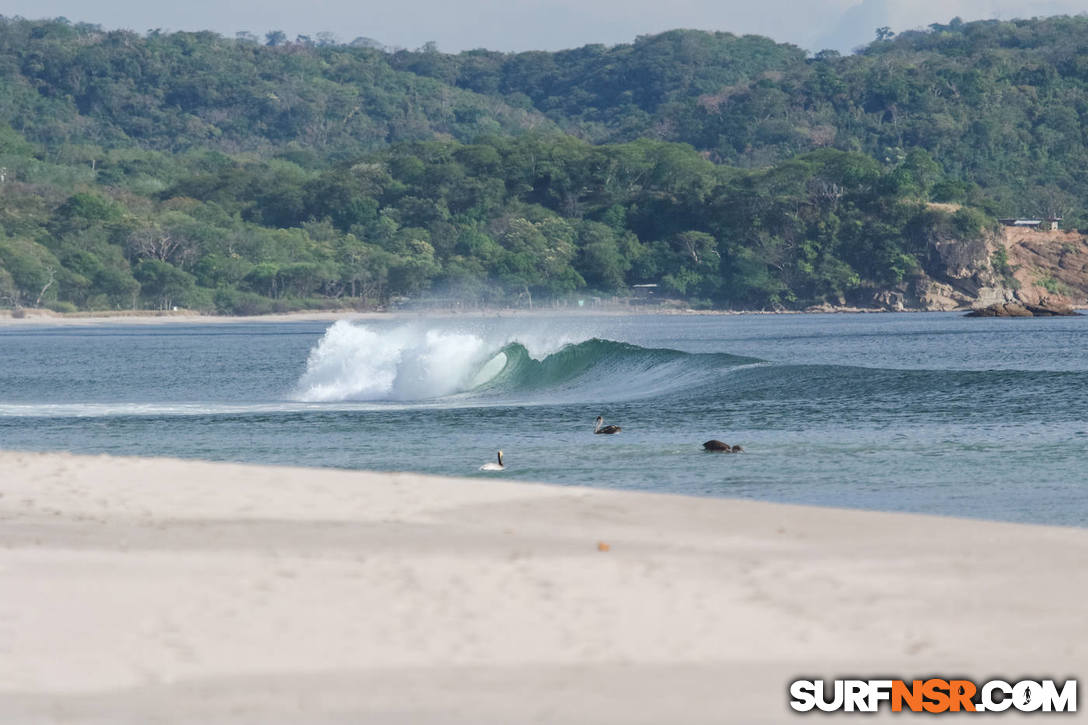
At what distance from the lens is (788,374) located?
39.0m

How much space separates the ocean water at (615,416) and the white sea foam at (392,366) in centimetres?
8

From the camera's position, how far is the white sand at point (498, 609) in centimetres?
781

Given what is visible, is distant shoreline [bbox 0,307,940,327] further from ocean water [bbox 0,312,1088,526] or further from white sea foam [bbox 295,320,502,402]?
white sea foam [bbox 295,320,502,402]

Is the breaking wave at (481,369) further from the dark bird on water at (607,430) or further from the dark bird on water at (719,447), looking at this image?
the dark bird on water at (719,447)

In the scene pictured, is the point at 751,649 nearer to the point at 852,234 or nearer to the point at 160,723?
the point at 160,723

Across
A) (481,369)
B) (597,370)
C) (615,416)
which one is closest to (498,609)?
(615,416)

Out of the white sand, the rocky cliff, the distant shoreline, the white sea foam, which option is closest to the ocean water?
the white sea foam

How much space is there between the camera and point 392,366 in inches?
1688

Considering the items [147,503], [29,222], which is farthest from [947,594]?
[29,222]

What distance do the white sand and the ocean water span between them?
14.8 feet

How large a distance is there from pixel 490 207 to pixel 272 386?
13418 centimetres

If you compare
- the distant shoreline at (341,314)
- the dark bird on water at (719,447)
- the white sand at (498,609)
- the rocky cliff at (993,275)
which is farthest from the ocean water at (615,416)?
the rocky cliff at (993,275)

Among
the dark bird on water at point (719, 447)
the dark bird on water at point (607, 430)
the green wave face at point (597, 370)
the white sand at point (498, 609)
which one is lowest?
the green wave face at point (597, 370)

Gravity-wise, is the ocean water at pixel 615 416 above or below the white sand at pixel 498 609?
below
